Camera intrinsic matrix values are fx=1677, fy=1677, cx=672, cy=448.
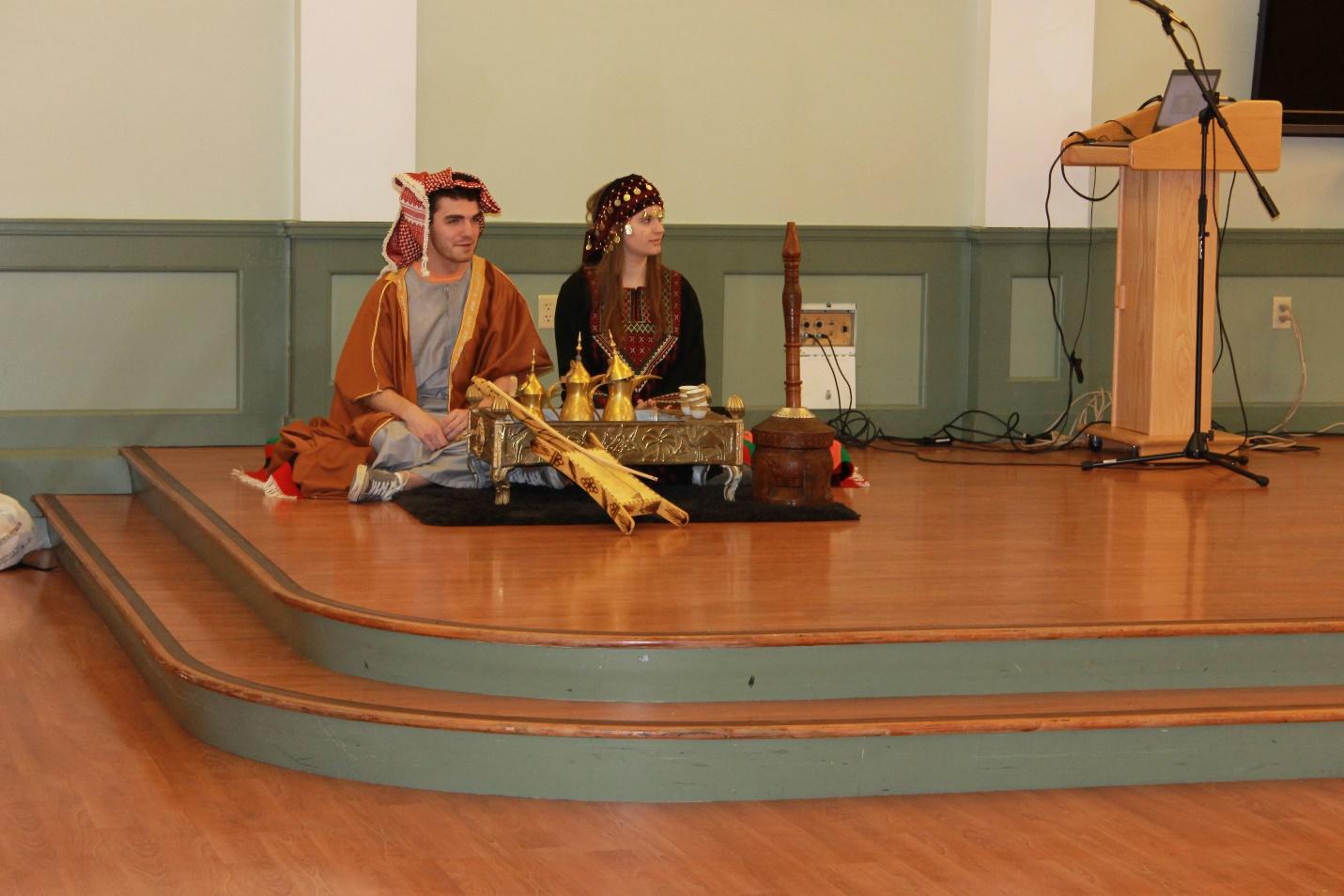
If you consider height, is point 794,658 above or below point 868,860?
above

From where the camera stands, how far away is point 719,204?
6.61 metres

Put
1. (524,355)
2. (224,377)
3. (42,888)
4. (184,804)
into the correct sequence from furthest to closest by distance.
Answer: (224,377) < (524,355) < (184,804) < (42,888)

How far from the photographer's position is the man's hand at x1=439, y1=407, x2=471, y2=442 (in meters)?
5.10

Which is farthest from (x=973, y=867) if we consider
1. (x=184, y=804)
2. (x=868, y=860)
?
(x=184, y=804)

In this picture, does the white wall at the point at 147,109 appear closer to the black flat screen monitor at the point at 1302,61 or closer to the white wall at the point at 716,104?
the white wall at the point at 716,104

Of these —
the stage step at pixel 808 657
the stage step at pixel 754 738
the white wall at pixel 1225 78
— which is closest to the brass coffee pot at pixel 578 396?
the stage step at pixel 808 657

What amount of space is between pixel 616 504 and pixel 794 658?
127 cm

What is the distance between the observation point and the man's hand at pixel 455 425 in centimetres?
510

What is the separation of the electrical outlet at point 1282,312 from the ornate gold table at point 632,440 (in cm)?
332

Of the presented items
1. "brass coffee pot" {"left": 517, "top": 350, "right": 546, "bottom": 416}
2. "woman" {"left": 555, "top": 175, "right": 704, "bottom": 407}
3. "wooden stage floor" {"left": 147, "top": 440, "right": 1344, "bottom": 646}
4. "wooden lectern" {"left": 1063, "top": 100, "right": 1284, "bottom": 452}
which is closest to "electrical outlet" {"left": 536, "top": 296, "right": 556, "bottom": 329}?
"woman" {"left": 555, "top": 175, "right": 704, "bottom": 407}

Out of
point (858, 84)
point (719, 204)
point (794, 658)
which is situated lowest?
point (794, 658)

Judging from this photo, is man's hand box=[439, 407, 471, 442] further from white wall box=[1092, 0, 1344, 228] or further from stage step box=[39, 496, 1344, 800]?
white wall box=[1092, 0, 1344, 228]

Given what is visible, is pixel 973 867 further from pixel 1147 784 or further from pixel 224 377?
pixel 224 377

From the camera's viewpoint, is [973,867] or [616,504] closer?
[973,867]
